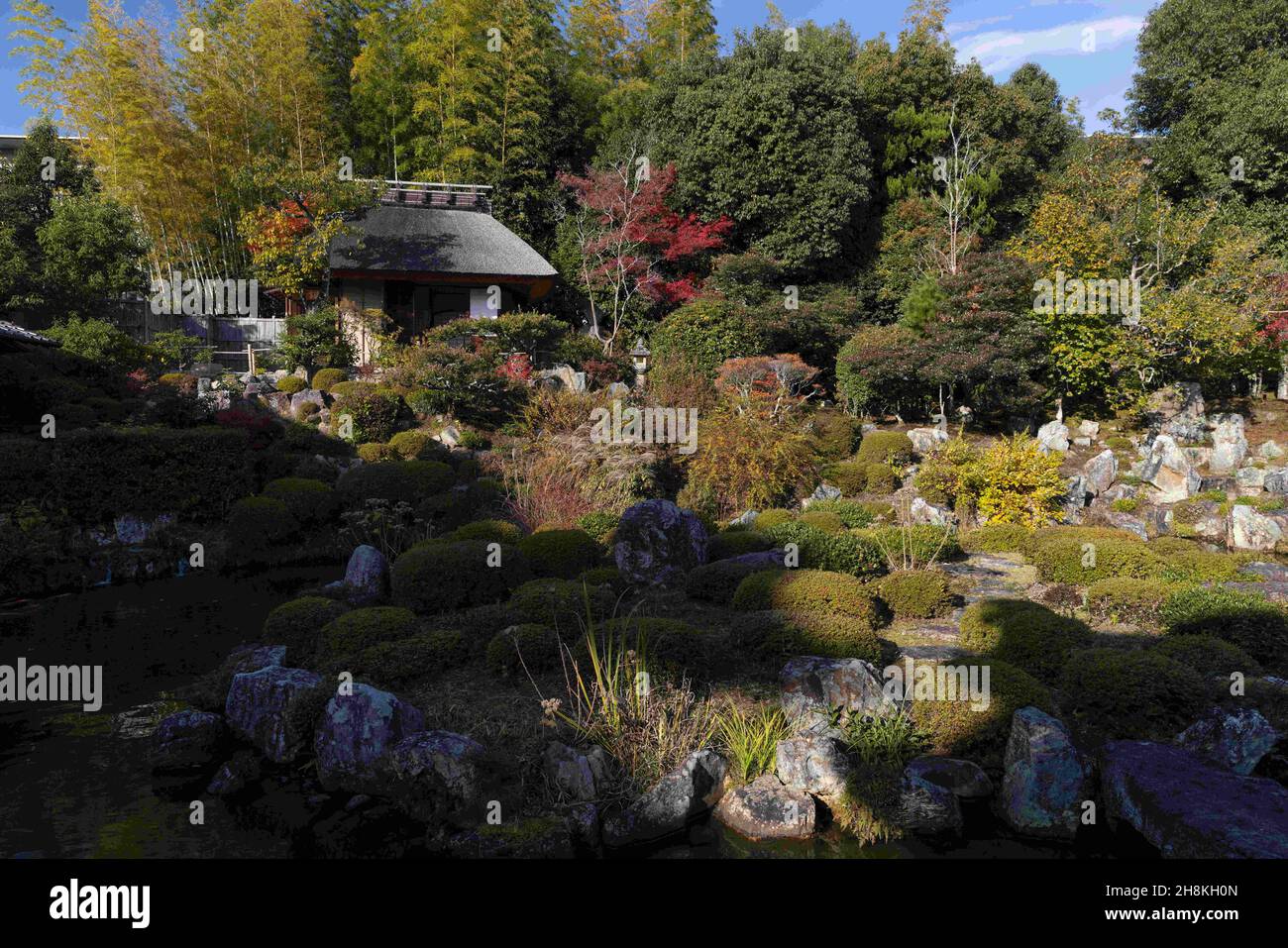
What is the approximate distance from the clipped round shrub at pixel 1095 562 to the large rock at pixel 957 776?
4.65 meters

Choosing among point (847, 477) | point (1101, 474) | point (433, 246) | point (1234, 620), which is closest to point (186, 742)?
point (1234, 620)

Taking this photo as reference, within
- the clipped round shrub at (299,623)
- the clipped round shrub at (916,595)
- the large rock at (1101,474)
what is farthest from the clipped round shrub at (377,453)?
the large rock at (1101,474)

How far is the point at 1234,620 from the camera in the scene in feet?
23.4

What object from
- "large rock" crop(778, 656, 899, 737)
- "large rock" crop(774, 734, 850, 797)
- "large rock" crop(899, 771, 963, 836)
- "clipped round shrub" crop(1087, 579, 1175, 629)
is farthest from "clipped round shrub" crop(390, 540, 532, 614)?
"clipped round shrub" crop(1087, 579, 1175, 629)

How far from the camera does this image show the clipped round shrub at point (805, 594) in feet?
24.9

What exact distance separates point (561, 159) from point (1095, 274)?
17402 mm

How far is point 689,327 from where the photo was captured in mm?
19938

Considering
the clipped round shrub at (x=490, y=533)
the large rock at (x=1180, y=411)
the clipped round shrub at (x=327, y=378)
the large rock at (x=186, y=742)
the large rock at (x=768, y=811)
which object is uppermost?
the clipped round shrub at (x=327, y=378)

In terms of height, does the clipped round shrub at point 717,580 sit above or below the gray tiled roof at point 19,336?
below

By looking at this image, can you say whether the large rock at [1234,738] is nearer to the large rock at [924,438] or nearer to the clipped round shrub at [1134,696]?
the clipped round shrub at [1134,696]

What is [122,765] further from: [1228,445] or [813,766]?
[1228,445]

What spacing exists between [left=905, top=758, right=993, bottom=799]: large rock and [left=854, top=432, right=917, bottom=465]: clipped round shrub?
34.6 ft
